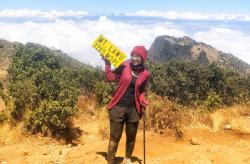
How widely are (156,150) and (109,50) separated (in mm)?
3441

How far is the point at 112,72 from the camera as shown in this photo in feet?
22.2

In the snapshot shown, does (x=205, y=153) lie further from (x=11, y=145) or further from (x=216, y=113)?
(x=11, y=145)

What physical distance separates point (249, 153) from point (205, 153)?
3.41ft

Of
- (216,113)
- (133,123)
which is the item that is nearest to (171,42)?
(216,113)

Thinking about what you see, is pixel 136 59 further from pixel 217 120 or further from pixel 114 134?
pixel 217 120

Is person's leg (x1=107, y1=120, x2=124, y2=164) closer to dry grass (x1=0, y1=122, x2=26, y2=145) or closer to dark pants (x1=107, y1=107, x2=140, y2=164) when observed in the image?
dark pants (x1=107, y1=107, x2=140, y2=164)

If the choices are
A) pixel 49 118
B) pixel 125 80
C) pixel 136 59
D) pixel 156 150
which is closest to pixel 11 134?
pixel 49 118

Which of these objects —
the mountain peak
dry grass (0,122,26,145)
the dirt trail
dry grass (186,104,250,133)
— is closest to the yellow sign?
the dirt trail

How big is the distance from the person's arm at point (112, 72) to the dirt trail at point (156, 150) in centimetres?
194

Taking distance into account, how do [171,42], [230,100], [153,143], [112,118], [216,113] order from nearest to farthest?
1. [112,118]
2. [153,143]
3. [216,113]
4. [230,100]
5. [171,42]

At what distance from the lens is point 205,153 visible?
8891 millimetres

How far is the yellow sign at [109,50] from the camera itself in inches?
265

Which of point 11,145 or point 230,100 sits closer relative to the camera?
point 11,145

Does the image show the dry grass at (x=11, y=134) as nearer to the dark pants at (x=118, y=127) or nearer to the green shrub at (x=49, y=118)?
the green shrub at (x=49, y=118)
